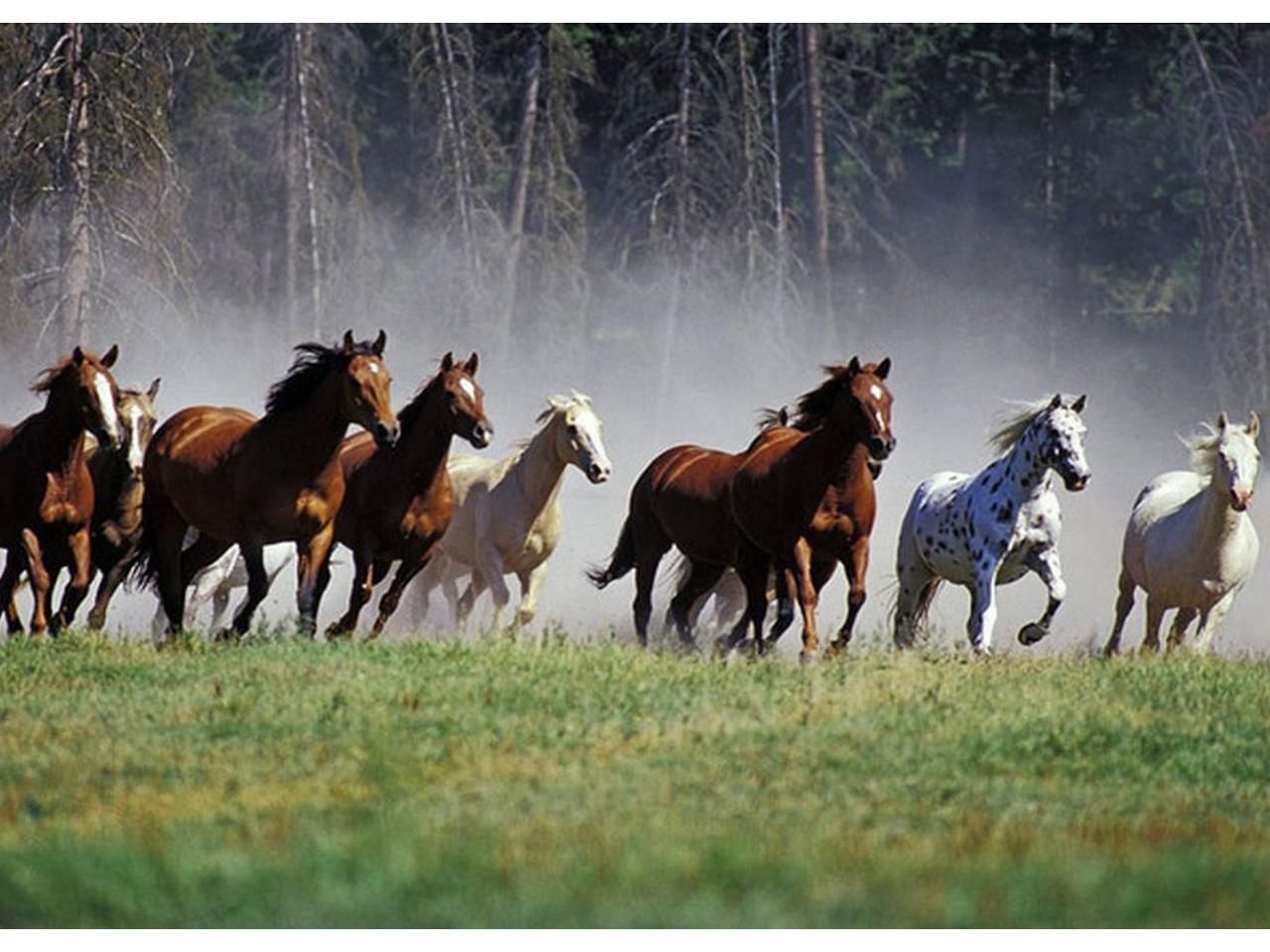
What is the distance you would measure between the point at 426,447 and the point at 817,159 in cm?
1939

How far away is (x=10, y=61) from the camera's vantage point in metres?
27.8

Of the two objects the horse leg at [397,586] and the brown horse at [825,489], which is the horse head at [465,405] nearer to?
the horse leg at [397,586]

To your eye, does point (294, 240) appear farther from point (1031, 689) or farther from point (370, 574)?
point (1031, 689)

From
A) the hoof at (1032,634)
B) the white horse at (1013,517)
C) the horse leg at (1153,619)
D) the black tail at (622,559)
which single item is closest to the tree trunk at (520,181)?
the black tail at (622,559)

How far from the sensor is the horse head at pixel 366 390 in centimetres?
1669

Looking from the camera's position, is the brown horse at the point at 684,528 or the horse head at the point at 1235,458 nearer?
the horse head at the point at 1235,458

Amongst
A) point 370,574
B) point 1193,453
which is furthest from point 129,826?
point 1193,453

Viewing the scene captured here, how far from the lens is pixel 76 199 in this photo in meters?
28.0

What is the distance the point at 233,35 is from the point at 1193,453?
954 inches

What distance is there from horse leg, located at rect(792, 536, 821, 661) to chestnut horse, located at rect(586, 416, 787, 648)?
1.13 m

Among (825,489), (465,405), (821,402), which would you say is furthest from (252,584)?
(821,402)

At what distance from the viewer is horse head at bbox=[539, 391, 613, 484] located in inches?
773

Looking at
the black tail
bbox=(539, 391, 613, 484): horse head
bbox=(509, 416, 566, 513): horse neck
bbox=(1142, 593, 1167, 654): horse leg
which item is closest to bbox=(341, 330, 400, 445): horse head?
bbox=(539, 391, 613, 484): horse head

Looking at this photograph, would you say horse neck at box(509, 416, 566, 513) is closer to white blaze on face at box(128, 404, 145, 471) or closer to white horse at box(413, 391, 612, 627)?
white horse at box(413, 391, 612, 627)
